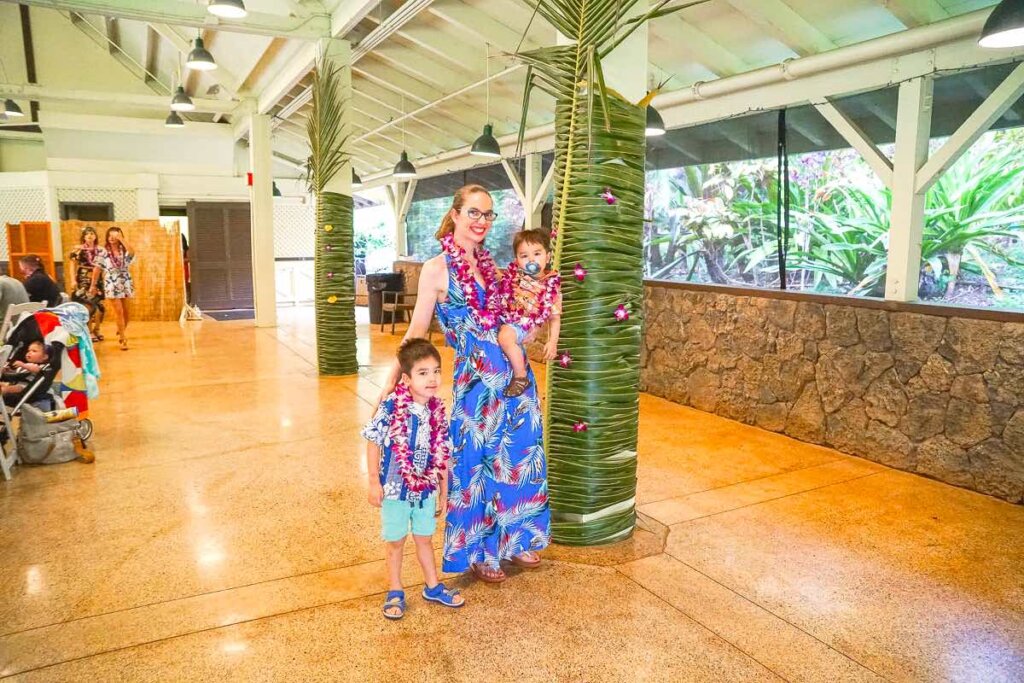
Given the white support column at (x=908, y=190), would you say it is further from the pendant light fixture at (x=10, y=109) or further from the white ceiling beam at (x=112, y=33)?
the white ceiling beam at (x=112, y=33)

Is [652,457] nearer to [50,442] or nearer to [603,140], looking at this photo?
[603,140]

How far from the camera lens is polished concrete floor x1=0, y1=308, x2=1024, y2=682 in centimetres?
231

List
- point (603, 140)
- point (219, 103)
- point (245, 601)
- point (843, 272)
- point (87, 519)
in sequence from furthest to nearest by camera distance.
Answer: point (219, 103), point (843, 272), point (87, 519), point (603, 140), point (245, 601)

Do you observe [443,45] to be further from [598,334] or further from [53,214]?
[53,214]

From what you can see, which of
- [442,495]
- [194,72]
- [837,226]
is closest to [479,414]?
[442,495]

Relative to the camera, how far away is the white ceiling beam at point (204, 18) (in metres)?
7.04

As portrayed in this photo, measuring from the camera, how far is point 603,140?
3006 millimetres

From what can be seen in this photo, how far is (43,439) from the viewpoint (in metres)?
4.35

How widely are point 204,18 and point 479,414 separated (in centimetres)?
677

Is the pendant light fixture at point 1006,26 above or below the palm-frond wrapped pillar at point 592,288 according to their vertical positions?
above

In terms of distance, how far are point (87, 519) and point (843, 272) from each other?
17.5 feet

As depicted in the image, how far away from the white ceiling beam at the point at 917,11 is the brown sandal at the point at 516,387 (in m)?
3.61

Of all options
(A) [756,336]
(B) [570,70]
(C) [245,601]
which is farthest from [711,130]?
(C) [245,601]

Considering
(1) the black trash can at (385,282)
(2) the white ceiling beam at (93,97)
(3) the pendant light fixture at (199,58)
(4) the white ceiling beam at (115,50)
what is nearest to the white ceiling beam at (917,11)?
(3) the pendant light fixture at (199,58)
